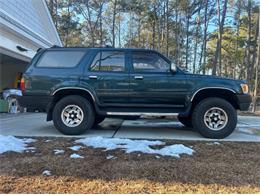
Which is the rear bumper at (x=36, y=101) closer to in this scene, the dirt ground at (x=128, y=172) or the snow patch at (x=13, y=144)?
the snow patch at (x=13, y=144)

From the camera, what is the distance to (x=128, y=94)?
713 centimetres

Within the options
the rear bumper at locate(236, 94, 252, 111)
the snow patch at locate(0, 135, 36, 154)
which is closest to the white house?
the snow patch at locate(0, 135, 36, 154)

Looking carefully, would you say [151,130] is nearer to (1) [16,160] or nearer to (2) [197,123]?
(2) [197,123]

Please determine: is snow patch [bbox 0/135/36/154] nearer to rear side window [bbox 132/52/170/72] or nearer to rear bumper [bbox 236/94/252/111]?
rear side window [bbox 132/52/170/72]

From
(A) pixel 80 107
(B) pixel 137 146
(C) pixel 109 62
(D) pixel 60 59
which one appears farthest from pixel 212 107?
(D) pixel 60 59

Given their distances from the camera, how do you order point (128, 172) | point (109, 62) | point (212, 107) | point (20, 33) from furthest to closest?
point (20, 33) < point (109, 62) < point (212, 107) < point (128, 172)

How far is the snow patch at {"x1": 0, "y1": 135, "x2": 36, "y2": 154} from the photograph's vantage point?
18.1 ft

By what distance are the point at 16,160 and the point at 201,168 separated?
2.50m

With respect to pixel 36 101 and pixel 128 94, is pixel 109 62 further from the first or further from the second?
pixel 36 101

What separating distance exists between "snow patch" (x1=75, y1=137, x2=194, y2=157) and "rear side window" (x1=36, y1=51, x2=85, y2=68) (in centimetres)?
179

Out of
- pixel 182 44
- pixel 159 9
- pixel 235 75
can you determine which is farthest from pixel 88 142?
pixel 235 75

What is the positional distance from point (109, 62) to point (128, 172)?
10.9 ft

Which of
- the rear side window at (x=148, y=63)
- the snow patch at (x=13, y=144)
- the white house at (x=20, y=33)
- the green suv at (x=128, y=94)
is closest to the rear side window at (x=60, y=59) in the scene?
the green suv at (x=128, y=94)

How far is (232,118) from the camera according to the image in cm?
704
